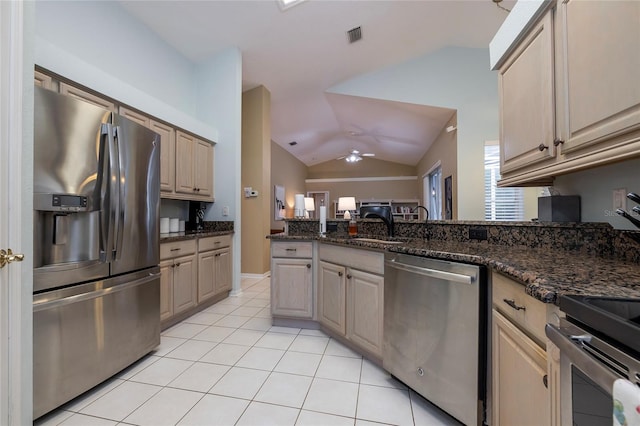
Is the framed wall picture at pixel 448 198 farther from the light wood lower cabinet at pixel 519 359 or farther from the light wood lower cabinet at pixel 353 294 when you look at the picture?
the light wood lower cabinet at pixel 519 359

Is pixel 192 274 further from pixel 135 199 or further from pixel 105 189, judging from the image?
pixel 105 189

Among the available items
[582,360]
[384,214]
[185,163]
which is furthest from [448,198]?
[582,360]

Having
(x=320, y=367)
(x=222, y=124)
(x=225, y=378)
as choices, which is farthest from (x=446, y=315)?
(x=222, y=124)

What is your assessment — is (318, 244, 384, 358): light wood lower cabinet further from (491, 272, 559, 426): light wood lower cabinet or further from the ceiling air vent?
the ceiling air vent

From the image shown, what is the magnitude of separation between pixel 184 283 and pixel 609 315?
297cm

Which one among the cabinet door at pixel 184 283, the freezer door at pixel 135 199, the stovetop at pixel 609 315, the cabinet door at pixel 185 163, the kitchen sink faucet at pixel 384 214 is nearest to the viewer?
the stovetop at pixel 609 315

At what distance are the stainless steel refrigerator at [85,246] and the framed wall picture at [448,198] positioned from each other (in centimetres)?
467

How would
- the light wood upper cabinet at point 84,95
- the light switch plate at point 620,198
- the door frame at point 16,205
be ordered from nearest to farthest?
the door frame at point 16,205
the light switch plate at point 620,198
the light wood upper cabinet at point 84,95

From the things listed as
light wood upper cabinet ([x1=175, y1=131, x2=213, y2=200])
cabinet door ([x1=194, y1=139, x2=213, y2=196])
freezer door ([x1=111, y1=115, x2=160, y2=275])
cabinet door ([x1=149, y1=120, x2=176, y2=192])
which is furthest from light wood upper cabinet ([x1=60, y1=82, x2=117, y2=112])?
cabinet door ([x1=194, y1=139, x2=213, y2=196])

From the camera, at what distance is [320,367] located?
6.28ft

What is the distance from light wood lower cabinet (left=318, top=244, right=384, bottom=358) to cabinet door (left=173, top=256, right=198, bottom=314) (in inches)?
54.6

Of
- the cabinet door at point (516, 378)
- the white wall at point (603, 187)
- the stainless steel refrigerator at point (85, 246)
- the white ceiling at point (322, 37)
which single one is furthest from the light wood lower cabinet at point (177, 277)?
the white wall at point (603, 187)

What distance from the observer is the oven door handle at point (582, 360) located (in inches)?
22.3

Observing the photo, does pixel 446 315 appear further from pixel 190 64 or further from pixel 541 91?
pixel 190 64
